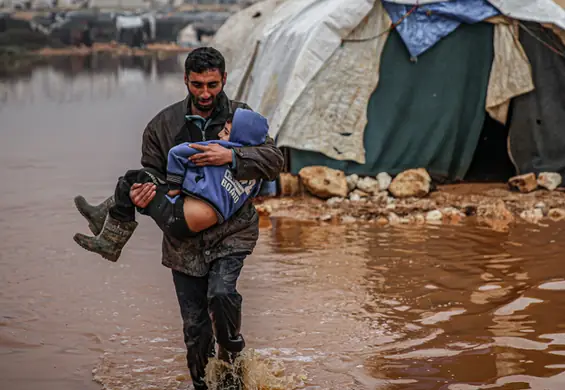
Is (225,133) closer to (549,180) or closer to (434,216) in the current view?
(434,216)

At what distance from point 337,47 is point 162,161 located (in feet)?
19.2

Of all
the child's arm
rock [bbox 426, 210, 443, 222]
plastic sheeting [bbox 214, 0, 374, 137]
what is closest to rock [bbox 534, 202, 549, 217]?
rock [bbox 426, 210, 443, 222]

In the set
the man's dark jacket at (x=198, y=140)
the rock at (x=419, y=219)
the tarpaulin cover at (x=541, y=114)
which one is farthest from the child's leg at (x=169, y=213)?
the tarpaulin cover at (x=541, y=114)

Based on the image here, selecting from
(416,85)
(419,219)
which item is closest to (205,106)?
(419,219)

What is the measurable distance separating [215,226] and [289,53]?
20.2ft

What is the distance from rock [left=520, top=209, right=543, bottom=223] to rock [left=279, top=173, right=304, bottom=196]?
2.21 meters

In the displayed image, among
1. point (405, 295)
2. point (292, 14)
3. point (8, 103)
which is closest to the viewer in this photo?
point (405, 295)

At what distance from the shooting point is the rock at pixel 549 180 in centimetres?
996

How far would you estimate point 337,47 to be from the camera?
996 cm

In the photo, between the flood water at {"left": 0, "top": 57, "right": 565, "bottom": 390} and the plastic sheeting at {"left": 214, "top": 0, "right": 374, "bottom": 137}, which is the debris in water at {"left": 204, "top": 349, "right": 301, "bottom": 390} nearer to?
the flood water at {"left": 0, "top": 57, "right": 565, "bottom": 390}

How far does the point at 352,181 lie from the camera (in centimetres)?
1006

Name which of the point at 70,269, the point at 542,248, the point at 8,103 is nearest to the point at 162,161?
the point at 70,269

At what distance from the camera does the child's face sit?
14.0ft

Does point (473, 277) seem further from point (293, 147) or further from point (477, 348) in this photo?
point (293, 147)
